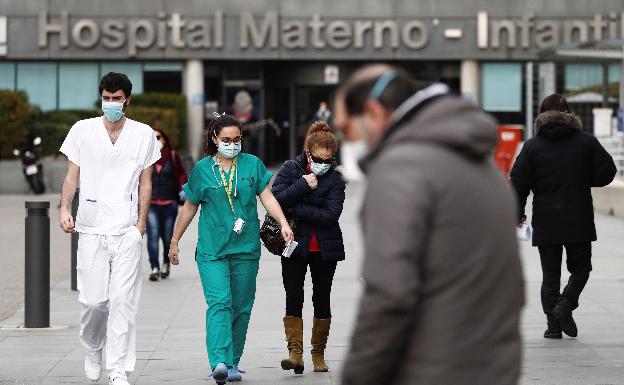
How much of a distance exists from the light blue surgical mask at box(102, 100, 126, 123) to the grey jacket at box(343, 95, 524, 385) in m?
4.45

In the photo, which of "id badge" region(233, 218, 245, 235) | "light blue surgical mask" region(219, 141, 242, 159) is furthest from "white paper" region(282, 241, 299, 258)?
"light blue surgical mask" region(219, 141, 242, 159)

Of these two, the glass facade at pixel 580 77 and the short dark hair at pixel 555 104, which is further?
the glass facade at pixel 580 77

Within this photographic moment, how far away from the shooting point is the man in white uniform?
793 cm

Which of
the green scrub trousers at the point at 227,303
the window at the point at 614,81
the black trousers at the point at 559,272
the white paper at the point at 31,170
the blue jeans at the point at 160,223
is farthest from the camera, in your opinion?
the window at the point at 614,81

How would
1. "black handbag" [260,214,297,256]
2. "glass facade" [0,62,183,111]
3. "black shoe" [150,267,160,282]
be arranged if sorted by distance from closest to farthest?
"black handbag" [260,214,297,256], "black shoe" [150,267,160,282], "glass facade" [0,62,183,111]

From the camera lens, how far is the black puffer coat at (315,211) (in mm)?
8492

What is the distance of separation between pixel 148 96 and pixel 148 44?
6.61ft

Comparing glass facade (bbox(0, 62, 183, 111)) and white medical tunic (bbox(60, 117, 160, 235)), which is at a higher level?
glass facade (bbox(0, 62, 183, 111))

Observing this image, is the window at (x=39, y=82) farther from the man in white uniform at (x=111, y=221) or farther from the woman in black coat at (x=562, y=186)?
the man in white uniform at (x=111, y=221)

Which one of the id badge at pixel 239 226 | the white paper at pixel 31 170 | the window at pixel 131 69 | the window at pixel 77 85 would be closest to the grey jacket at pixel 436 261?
the id badge at pixel 239 226

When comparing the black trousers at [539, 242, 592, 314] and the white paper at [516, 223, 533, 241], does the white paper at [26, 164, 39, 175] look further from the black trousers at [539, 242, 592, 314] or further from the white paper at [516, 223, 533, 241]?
the white paper at [516, 223, 533, 241]

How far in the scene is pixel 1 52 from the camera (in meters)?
43.2

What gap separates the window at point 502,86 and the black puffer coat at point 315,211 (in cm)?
3663

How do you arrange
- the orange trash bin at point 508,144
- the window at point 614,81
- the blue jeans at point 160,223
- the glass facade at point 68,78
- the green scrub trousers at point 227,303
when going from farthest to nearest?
the glass facade at point 68,78
the window at point 614,81
the orange trash bin at point 508,144
the blue jeans at point 160,223
the green scrub trousers at point 227,303
